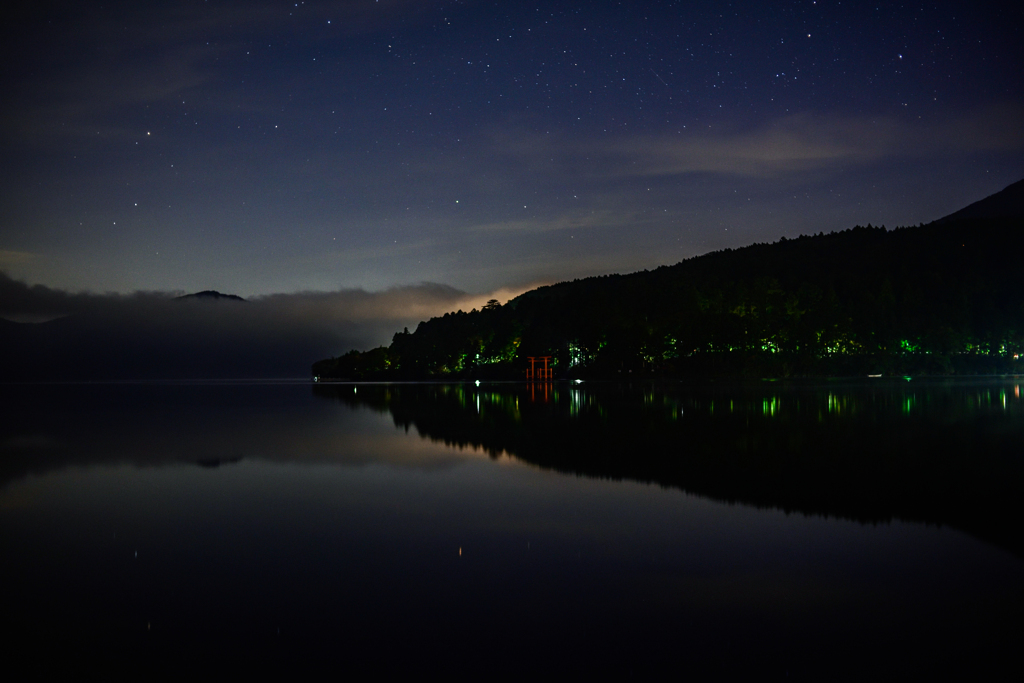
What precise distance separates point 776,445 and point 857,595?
1335 cm

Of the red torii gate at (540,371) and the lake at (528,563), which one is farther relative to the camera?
the red torii gate at (540,371)

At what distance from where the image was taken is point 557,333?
149 meters

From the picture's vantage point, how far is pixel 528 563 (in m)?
9.03

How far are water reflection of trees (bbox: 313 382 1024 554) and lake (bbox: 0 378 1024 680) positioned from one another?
13 cm

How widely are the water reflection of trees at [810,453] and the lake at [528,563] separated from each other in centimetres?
13

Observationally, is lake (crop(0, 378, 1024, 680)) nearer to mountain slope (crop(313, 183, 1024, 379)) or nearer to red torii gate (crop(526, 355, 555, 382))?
mountain slope (crop(313, 183, 1024, 379))

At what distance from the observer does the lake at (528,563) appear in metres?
6.27

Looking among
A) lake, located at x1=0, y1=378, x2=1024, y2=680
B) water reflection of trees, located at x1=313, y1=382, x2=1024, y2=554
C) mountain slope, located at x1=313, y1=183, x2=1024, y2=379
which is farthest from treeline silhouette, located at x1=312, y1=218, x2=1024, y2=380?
lake, located at x1=0, y1=378, x2=1024, y2=680

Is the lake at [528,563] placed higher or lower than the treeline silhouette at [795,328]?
lower

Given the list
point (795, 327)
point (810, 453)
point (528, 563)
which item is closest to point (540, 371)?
point (795, 327)

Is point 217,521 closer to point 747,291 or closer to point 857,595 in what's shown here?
point 857,595

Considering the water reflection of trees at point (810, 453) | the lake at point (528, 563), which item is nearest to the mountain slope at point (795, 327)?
the water reflection of trees at point (810, 453)

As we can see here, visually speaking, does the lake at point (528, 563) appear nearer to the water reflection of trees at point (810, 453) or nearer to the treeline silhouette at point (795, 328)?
the water reflection of trees at point (810, 453)

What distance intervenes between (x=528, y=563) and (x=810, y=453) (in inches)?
466
